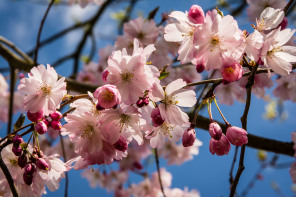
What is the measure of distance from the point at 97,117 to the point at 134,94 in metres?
0.18

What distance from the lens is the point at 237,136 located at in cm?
102

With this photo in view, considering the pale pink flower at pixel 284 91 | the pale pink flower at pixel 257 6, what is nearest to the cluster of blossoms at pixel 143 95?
the pale pink flower at pixel 257 6

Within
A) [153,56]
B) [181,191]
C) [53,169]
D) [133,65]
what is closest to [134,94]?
[133,65]

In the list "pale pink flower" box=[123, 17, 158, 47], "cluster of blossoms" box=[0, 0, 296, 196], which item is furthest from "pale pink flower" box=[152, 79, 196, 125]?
"pale pink flower" box=[123, 17, 158, 47]

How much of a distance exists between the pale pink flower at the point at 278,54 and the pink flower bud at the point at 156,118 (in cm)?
41

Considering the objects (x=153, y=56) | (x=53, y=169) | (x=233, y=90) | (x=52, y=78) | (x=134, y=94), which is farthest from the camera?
(x=233, y=90)

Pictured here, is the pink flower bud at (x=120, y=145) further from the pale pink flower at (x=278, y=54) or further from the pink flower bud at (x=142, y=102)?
the pale pink flower at (x=278, y=54)

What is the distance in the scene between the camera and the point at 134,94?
981 mm

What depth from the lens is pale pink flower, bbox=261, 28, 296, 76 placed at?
3.24ft

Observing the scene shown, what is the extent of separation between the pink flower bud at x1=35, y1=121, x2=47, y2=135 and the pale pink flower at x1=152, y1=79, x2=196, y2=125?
0.42 m

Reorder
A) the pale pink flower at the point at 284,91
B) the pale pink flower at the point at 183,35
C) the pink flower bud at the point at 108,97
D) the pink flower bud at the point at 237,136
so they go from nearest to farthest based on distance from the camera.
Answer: the pink flower bud at the point at 108,97
the pink flower bud at the point at 237,136
the pale pink flower at the point at 183,35
the pale pink flower at the point at 284,91

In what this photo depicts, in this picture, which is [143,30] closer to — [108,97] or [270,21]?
[270,21]

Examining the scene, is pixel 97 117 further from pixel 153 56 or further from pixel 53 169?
pixel 153 56

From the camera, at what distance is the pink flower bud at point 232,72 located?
95cm
